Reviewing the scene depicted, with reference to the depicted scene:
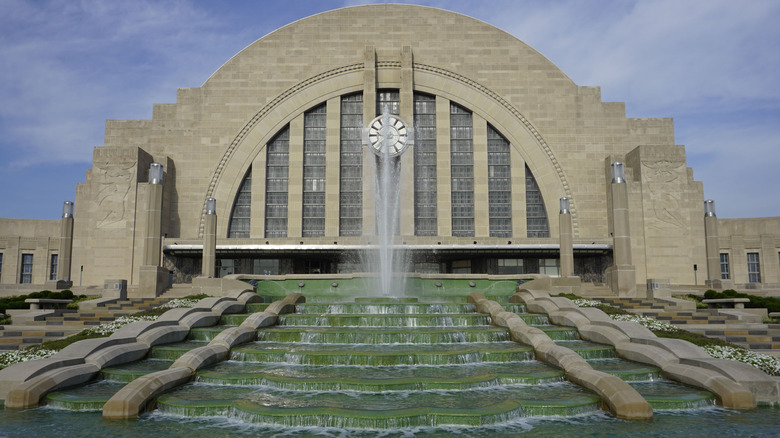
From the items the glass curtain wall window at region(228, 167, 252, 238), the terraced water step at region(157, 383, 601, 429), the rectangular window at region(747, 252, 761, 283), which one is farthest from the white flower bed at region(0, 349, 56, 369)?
the rectangular window at region(747, 252, 761, 283)

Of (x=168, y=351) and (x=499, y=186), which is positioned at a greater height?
(x=499, y=186)

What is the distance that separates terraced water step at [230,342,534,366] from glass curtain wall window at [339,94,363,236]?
951 inches

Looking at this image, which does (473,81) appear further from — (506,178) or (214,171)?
(214,171)

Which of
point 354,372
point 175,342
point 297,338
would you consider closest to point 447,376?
point 354,372

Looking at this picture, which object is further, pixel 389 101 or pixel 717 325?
pixel 389 101

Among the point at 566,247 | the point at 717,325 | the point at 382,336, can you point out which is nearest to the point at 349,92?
the point at 566,247

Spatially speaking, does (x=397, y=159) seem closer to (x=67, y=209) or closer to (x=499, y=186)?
(x=499, y=186)

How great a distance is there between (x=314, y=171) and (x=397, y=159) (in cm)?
614

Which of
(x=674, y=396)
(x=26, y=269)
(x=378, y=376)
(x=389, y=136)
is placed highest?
(x=389, y=136)

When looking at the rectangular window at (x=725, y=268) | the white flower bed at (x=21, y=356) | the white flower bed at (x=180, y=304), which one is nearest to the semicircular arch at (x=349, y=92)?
the rectangular window at (x=725, y=268)

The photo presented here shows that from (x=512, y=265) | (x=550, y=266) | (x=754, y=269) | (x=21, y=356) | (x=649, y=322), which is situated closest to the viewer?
(x=21, y=356)

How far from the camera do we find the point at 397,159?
39469mm

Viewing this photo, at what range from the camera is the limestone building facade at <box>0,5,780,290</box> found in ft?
126

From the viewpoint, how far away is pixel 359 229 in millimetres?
39156
